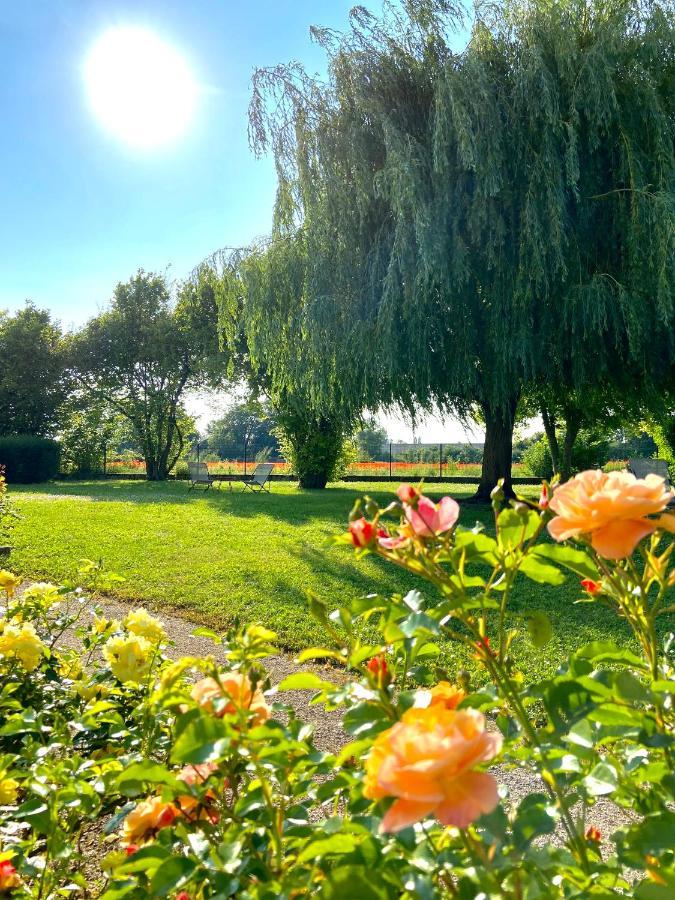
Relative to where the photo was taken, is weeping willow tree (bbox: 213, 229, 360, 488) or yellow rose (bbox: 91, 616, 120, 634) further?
weeping willow tree (bbox: 213, 229, 360, 488)

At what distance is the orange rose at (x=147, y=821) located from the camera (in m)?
0.79

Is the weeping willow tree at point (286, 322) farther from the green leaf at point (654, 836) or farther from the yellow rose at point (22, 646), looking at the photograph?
the green leaf at point (654, 836)

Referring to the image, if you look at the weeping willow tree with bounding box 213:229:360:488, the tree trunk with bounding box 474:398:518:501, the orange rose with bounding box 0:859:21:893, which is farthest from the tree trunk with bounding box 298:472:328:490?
the orange rose with bounding box 0:859:21:893

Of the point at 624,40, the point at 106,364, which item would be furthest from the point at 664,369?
the point at 106,364

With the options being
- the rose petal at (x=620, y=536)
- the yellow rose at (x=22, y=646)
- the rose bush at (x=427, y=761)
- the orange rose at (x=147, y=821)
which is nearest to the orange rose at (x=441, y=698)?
the rose bush at (x=427, y=761)

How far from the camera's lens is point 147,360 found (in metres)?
20.0

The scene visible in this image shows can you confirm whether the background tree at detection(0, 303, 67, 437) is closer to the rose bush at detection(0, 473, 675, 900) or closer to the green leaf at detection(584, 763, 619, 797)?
the rose bush at detection(0, 473, 675, 900)

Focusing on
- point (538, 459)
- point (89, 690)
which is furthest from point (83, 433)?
point (89, 690)

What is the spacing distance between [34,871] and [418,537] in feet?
2.37

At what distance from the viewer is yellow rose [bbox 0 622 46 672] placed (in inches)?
56.2

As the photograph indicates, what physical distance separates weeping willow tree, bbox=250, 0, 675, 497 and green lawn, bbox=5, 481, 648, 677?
7.51ft

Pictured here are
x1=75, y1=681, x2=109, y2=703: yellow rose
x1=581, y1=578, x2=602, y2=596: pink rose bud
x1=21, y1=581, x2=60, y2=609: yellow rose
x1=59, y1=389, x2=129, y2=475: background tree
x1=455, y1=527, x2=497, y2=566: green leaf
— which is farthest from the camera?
x1=59, y1=389, x2=129, y2=475: background tree

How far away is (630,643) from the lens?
11.4 feet

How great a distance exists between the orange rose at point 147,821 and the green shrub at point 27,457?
19212 millimetres
